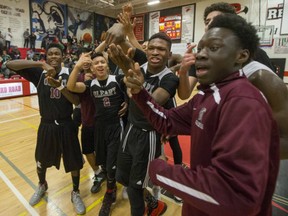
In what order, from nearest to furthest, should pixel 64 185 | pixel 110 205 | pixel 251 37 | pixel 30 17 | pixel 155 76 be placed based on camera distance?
pixel 251 37, pixel 155 76, pixel 110 205, pixel 64 185, pixel 30 17

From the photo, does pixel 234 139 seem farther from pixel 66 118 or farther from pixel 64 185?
pixel 64 185

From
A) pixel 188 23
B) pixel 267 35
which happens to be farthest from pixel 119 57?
pixel 188 23

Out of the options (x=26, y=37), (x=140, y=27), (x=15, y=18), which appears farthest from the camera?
(x=140, y=27)

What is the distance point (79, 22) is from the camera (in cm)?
1505

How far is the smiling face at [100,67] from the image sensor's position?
2.34m

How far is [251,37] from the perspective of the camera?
0.91 m

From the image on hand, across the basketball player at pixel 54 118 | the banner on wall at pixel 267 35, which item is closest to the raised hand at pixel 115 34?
the basketball player at pixel 54 118

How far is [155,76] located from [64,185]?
194cm

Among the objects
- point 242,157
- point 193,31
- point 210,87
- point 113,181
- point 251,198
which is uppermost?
point 193,31

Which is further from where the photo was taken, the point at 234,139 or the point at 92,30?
the point at 92,30

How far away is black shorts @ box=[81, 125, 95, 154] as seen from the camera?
102 inches

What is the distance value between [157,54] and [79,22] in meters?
15.3

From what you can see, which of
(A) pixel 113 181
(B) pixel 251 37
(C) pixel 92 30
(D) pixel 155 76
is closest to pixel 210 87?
(B) pixel 251 37

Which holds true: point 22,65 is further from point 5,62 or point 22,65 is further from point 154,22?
point 154,22
